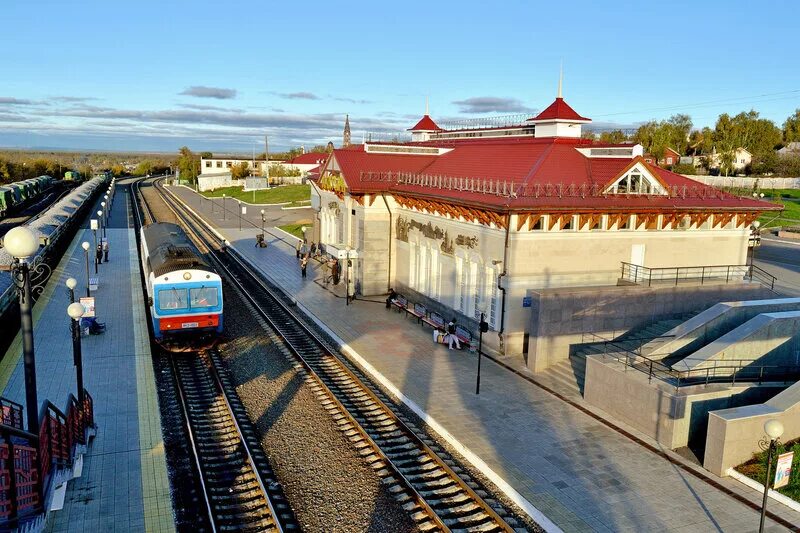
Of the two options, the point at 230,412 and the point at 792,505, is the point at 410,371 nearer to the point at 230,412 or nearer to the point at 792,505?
the point at 230,412

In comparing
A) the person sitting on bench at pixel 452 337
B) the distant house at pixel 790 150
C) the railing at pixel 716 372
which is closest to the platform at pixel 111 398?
the person sitting on bench at pixel 452 337

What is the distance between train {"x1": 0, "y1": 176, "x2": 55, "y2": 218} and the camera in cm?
5581

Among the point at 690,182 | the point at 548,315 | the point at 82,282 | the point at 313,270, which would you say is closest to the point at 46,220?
the point at 82,282

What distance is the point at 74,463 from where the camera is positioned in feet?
37.9

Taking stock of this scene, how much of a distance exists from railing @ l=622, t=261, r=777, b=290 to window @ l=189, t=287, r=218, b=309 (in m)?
13.5

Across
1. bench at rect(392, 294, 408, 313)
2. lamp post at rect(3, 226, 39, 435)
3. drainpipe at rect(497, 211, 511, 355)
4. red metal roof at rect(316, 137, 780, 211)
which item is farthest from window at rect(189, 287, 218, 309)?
lamp post at rect(3, 226, 39, 435)

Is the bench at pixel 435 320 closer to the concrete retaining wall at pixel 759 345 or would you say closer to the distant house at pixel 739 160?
the concrete retaining wall at pixel 759 345

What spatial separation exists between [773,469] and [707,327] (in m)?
5.73

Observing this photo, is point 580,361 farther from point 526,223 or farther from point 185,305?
point 185,305

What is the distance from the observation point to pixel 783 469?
10859mm

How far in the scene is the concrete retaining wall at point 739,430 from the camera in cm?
1224

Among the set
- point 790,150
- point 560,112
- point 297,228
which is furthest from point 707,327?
point 790,150

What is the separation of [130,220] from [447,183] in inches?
1811

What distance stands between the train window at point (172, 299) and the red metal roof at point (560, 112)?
1581 cm
